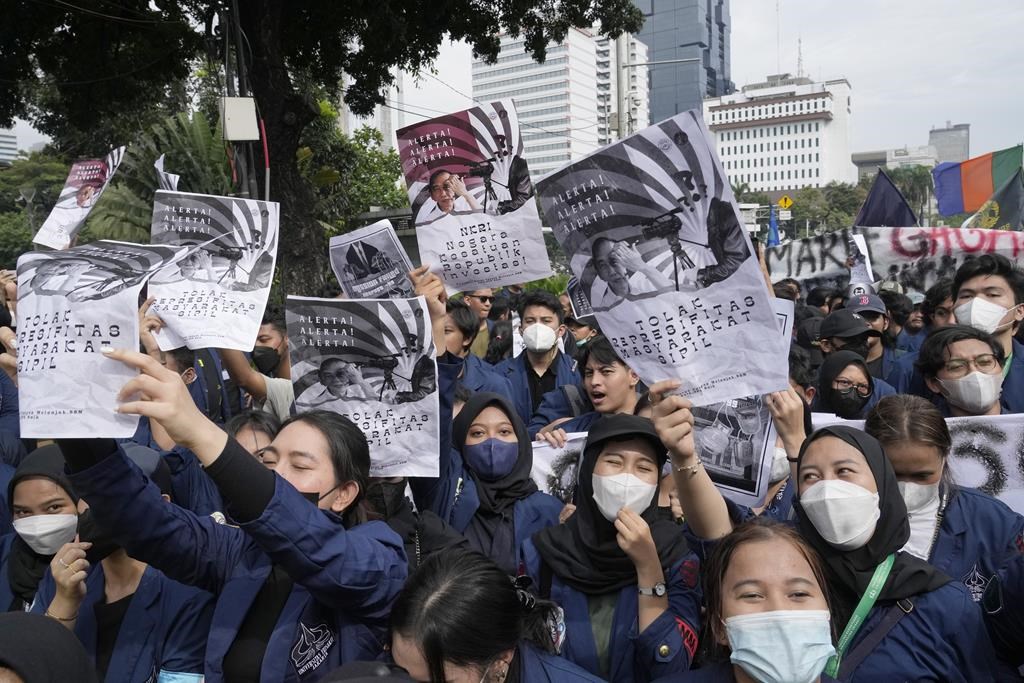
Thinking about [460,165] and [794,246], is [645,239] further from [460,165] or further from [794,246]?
[794,246]

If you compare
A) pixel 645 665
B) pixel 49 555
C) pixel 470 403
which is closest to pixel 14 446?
pixel 49 555

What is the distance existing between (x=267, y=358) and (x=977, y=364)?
4.08 m

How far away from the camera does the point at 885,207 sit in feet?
24.6

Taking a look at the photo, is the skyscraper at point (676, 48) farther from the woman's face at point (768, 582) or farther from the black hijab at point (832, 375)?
the woman's face at point (768, 582)

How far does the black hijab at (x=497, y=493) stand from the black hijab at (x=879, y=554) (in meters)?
1.16

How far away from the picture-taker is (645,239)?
92.7 inches

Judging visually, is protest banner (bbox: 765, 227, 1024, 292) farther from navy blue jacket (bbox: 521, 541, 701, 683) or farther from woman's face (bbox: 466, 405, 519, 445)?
navy blue jacket (bbox: 521, 541, 701, 683)

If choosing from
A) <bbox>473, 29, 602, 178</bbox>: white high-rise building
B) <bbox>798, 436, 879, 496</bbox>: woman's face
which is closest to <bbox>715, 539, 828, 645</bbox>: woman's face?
<bbox>798, 436, 879, 496</bbox>: woman's face

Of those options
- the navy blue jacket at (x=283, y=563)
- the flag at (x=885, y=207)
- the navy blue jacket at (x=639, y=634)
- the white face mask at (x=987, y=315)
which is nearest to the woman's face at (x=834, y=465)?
the navy blue jacket at (x=639, y=634)

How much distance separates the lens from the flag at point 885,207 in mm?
7340

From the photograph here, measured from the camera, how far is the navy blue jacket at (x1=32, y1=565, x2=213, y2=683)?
235 centimetres

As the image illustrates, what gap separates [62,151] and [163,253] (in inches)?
1010

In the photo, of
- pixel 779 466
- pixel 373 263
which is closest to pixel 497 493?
pixel 779 466

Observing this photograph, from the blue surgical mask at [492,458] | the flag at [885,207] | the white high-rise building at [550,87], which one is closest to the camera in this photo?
the blue surgical mask at [492,458]
